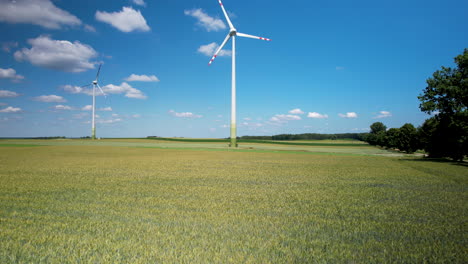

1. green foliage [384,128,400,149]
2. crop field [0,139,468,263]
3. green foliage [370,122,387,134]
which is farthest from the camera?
green foliage [370,122,387,134]

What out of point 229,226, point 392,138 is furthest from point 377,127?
point 229,226

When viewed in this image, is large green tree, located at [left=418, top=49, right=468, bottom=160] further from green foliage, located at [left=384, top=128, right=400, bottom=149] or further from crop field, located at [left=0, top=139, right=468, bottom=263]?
green foliage, located at [left=384, top=128, right=400, bottom=149]

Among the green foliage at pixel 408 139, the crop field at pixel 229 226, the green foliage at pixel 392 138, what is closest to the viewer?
the crop field at pixel 229 226

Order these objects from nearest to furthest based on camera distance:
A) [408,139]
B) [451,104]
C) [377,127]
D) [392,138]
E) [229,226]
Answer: [229,226]
[451,104]
[408,139]
[392,138]
[377,127]

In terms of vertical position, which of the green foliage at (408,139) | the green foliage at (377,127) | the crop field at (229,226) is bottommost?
the crop field at (229,226)

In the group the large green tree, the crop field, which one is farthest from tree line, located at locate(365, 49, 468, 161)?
the crop field

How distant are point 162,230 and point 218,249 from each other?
2.04 metres

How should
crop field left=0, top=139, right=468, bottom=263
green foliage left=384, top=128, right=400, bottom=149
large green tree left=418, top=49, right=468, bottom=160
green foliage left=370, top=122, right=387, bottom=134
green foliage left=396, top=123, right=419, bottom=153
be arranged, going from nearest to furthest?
crop field left=0, top=139, right=468, bottom=263 → large green tree left=418, top=49, right=468, bottom=160 → green foliage left=396, top=123, right=419, bottom=153 → green foliage left=384, top=128, right=400, bottom=149 → green foliage left=370, top=122, right=387, bottom=134

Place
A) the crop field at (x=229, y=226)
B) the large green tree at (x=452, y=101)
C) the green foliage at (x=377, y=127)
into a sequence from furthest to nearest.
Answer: the green foliage at (x=377, y=127), the large green tree at (x=452, y=101), the crop field at (x=229, y=226)

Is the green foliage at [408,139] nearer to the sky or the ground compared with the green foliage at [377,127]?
nearer to the ground

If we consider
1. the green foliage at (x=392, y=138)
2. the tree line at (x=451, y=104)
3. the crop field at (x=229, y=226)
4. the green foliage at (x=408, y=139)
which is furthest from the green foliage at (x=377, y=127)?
the crop field at (x=229, y=226)

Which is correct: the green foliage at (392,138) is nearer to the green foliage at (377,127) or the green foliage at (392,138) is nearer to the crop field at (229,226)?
the green foliage at (377,127)

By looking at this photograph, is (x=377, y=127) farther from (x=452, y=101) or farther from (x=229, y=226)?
(x=229, y=226)

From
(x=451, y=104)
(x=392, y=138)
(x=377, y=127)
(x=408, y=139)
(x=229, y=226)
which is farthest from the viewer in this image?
(x=377, y=127)
